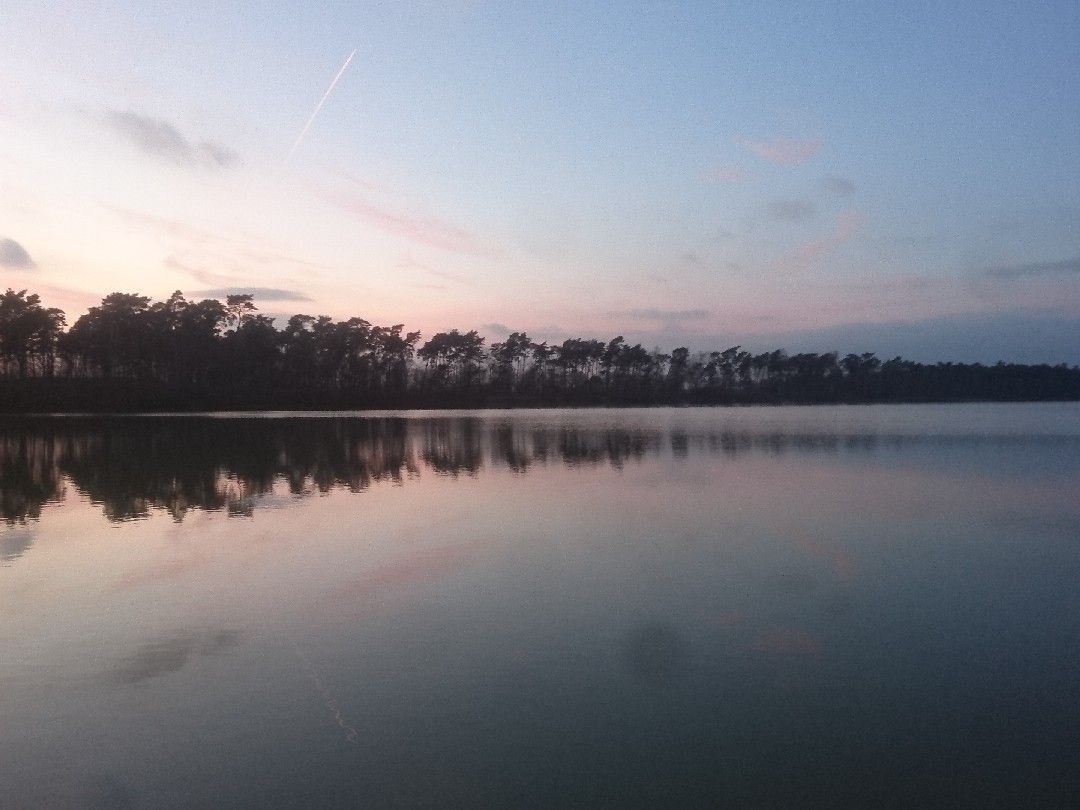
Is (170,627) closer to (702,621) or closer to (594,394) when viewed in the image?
(702,621)

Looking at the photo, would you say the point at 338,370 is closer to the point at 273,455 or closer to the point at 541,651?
the point at 273,455

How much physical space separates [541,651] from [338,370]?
9304cm

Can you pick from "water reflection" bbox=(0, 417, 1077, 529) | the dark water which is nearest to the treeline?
"water reflection" bbox=(0, 417, 1077, 529)

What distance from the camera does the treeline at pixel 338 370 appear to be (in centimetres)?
7694

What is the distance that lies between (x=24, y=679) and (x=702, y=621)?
6760 mm

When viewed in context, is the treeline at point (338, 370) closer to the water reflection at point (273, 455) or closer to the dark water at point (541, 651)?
the water reflection at point (273, 455)

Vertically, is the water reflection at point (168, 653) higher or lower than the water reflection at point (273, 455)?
higher

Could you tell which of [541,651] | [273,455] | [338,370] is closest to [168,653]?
[541,651]

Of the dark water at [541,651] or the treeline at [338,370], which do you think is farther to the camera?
the treeline at [338,370]

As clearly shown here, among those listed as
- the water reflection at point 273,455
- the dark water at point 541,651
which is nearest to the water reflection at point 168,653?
the dark water at point 541,651

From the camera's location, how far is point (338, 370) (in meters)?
97.4

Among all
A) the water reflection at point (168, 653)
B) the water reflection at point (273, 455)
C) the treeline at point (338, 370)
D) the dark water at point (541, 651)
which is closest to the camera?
the dark water at point (541, 651)

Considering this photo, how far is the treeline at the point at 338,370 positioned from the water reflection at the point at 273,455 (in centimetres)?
2985

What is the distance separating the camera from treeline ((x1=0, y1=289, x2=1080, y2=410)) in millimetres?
76938
